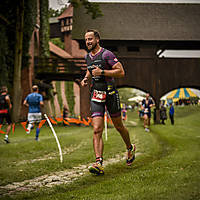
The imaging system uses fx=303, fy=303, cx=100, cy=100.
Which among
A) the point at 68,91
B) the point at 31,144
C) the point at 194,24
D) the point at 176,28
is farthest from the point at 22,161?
the point at 68,91

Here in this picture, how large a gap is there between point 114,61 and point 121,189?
1942 mm

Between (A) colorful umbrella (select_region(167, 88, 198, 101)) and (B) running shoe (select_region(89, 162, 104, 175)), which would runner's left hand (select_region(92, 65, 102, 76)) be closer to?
(B) running shoe (select_region(89, 162, 104, 175))

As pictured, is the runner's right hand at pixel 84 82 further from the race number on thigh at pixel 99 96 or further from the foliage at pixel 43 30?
the foliage at pixel 43 30

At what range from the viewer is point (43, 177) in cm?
480

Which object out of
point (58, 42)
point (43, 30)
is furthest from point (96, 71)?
point (58, 42)

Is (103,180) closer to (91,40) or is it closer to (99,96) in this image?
(99,96)

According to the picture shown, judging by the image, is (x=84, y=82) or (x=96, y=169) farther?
(x=84, y=82)

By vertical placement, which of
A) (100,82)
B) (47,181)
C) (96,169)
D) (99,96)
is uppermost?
(100,82)

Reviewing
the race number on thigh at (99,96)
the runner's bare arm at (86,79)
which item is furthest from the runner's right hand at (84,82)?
the race number on thigh at (99,96)

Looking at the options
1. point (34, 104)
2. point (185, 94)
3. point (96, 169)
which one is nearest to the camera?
point (96, 169)

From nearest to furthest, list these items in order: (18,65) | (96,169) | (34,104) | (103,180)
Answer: (103,180), (96,169), (34,104), (18,65)

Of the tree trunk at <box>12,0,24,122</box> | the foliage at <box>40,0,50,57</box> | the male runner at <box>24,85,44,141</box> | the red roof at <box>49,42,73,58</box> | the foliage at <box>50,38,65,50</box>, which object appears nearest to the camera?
the male runner at <box>24,85,44,141</box>

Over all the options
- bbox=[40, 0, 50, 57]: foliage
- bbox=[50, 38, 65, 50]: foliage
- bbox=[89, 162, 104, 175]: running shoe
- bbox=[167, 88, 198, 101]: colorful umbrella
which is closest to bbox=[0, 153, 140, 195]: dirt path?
bbox=[89, 162, 104, 175]: running shoe

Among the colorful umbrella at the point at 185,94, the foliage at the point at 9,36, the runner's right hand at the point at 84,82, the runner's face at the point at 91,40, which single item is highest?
the foliage at the point at 9,36
